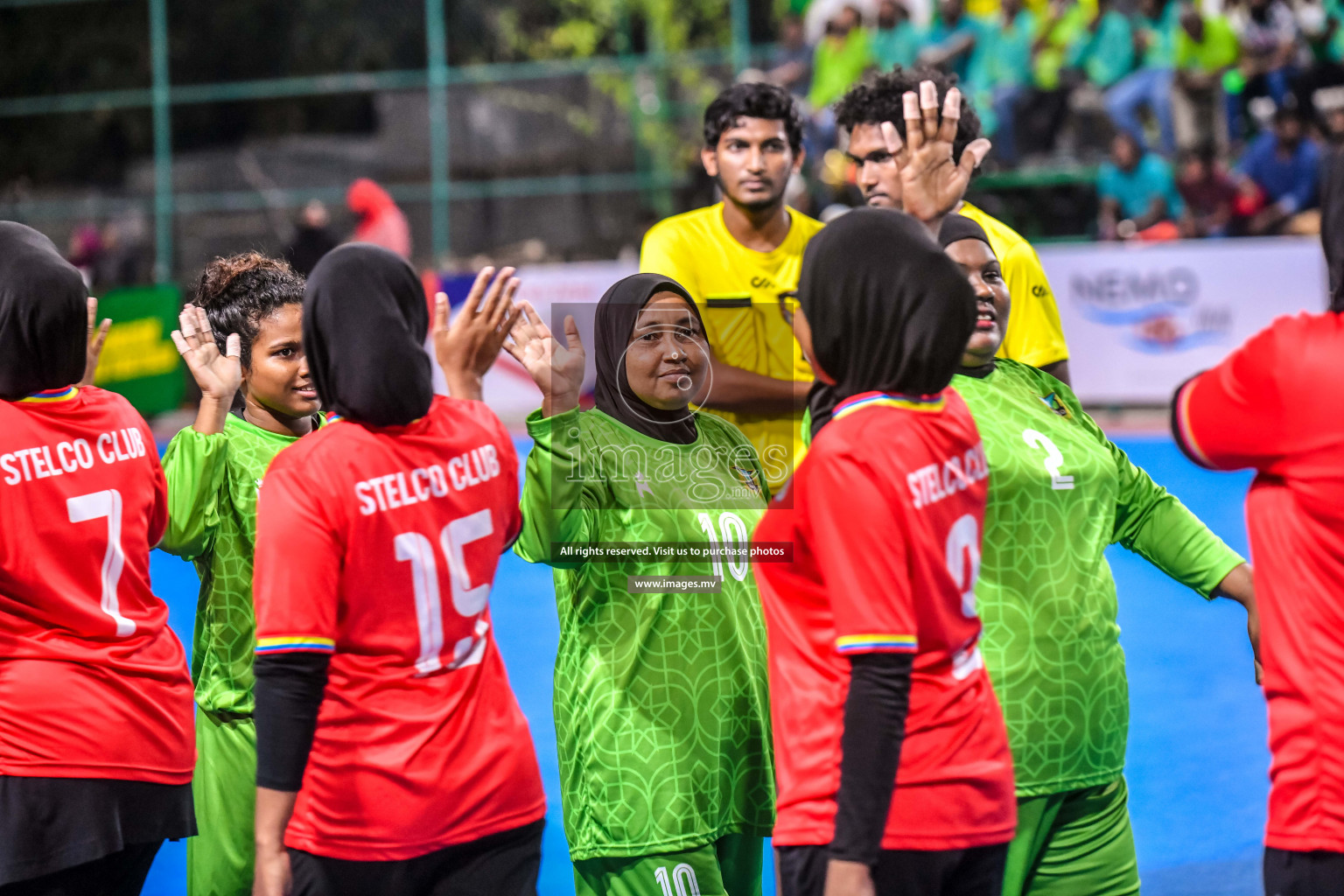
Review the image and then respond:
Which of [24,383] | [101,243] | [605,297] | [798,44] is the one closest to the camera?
[24,383]

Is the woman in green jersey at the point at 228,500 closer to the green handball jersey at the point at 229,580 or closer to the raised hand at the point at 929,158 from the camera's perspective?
the green handball jersey at the point at 229,580

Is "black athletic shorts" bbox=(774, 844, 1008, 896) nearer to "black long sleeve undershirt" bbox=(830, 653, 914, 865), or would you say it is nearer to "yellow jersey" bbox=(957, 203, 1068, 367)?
"black long sleeve undershirt" bbox=(830, 653, 914, 865)

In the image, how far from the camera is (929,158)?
373cm

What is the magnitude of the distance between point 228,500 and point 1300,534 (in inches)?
98.2

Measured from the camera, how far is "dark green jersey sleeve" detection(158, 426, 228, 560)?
141 inches

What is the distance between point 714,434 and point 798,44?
15.2m

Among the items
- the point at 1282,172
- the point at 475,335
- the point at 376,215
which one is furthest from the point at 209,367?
the point at 376,215

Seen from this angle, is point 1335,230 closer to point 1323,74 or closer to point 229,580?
point 229,580

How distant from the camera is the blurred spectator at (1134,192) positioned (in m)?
15.0

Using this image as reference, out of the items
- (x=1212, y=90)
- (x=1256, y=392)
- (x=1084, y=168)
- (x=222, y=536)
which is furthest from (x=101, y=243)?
(x=1256, y=392)

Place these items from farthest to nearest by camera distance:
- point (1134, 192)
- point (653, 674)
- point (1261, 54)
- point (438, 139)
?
point (438, 139), point (1134, 192), point (1261, 54), point (653, 674)

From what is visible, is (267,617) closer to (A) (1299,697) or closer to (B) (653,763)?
(B) (653,763)

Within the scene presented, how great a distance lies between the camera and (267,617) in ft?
8.95

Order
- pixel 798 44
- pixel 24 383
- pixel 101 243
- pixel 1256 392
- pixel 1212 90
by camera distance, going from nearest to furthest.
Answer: pixel 1256 392 → pixel 24 383 → pixel 1212 90 → pixel 798 44 → pixel 101 243
